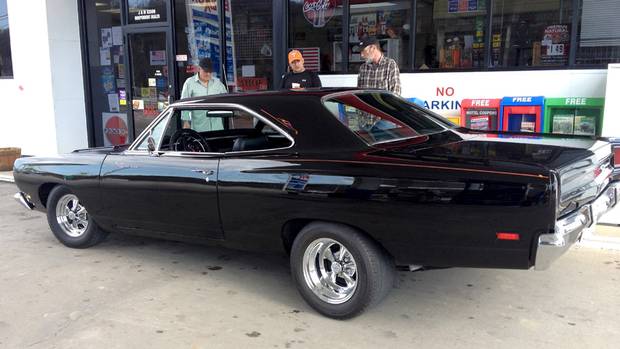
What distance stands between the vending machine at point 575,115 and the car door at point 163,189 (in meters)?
4.24

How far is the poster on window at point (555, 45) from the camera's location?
6.54 m

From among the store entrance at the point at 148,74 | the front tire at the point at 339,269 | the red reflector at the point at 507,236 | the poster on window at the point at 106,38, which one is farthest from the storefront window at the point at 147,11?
the red reflector at the point at 507,236

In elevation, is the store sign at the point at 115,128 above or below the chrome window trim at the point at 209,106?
below

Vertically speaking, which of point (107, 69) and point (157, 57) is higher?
point (157, 57)

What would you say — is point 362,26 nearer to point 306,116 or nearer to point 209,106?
point 209,106

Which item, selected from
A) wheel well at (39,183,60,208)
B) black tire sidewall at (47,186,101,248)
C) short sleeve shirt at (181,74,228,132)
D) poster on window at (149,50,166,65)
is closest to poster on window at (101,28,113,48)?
poster on window at (149,50,166,65)

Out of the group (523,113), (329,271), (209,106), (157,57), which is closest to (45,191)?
(209,106)

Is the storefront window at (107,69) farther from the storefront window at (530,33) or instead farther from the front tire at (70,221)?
the storefront window at (530,33)

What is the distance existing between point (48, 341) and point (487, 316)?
285 centimetres

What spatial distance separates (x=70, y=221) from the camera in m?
5.46

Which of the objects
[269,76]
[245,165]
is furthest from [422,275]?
[269,76]

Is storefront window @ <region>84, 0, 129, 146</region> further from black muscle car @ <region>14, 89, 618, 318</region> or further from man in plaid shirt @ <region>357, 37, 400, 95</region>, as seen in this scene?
black muscle car @ <region>14, 89, 618, 318</region>

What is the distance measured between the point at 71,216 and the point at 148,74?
5.15m

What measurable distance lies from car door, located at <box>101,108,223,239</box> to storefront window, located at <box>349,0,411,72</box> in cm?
376
